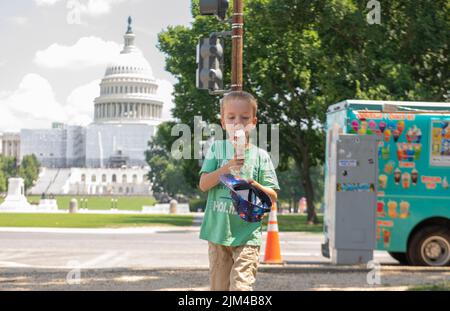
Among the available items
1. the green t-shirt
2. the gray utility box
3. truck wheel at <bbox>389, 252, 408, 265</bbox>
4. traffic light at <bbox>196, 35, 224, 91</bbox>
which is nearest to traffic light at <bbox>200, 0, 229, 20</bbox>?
traffic light at <bbox>196, 35, 224, 91</bbox>

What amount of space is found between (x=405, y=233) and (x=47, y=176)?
172358 millimetres

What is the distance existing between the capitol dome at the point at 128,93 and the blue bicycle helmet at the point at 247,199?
16784 cm

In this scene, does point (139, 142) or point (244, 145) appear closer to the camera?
point (244, 145)

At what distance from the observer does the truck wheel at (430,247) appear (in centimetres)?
1306

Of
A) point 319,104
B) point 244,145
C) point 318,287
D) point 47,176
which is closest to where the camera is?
point 244,145

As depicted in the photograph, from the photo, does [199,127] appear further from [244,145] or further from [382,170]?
[244,145]

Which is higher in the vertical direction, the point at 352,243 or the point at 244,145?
the point at 244,145

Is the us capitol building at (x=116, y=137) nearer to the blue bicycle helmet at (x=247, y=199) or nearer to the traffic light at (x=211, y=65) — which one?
the traffic light at (x=211, y=65)

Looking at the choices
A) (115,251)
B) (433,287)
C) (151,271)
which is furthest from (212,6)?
(115,251)

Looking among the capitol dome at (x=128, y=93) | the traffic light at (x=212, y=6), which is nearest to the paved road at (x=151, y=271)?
the traffic light at (x=212, y=6)

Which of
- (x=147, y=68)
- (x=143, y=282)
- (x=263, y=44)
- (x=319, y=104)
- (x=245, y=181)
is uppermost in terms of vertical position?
(x=147, y=68)

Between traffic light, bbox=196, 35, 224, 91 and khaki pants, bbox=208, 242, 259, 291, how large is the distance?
5.90 metres

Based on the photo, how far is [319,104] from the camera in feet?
90.4
